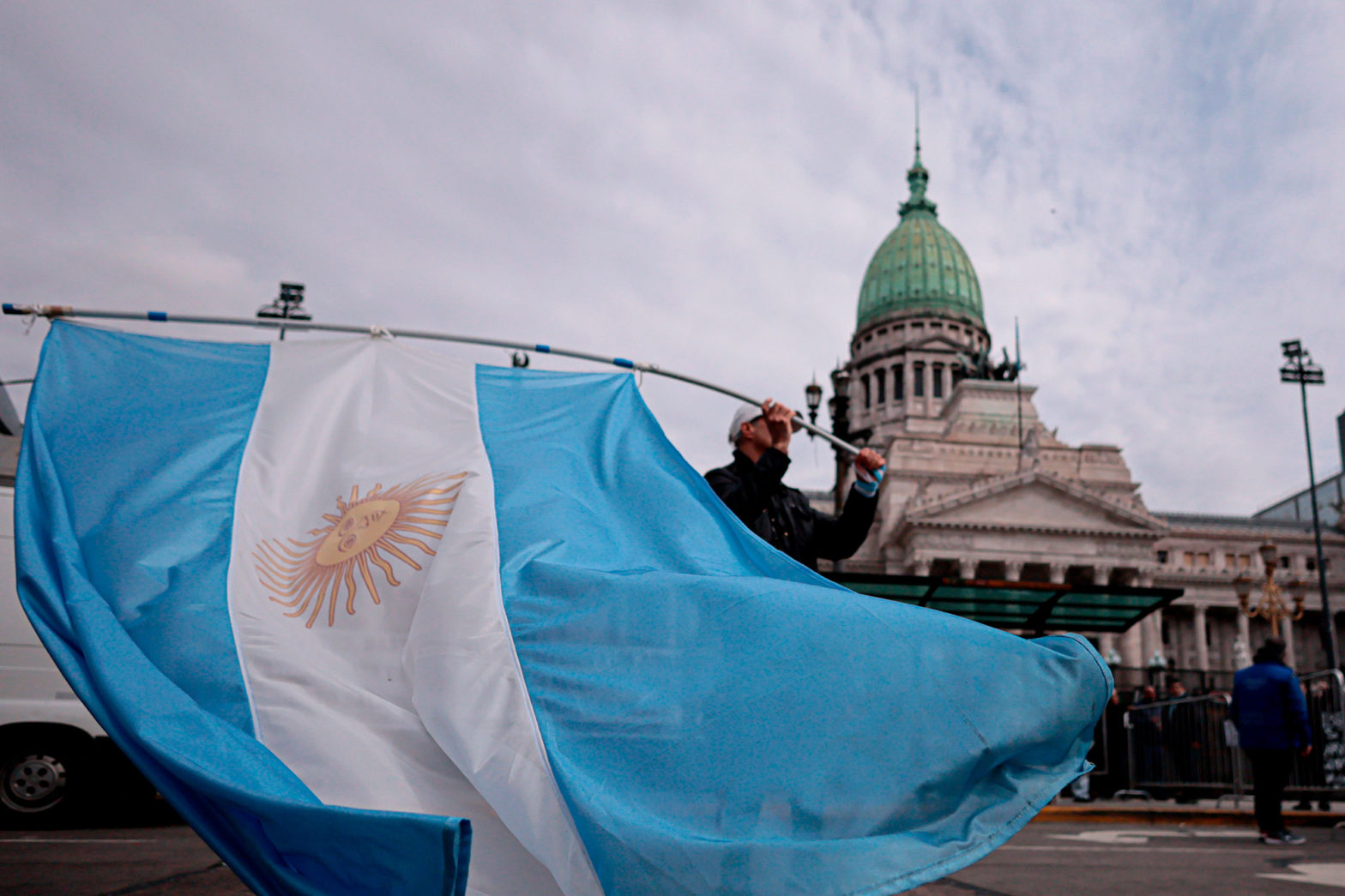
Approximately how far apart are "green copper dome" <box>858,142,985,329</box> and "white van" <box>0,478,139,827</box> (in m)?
76.5

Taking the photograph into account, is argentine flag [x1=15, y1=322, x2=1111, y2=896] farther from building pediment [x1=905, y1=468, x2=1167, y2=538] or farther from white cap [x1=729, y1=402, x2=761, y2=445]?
building pediment [x1=905, y1=468, x2=1167, y2=538]

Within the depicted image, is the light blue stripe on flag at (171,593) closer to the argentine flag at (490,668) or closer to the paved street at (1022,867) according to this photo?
the argentine flag at (490,668)

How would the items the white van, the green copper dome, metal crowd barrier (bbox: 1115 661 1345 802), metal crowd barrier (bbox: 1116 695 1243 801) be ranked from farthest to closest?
the green copper dome → metal crowd barrier (bbox: 1116 695 1243 801) → metal crowd barrier (bbox: 1115 661 1345 802) → the white van

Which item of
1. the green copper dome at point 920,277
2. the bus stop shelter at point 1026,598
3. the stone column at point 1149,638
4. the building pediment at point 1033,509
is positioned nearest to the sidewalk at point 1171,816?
the bus stop shelter at point 1026,598

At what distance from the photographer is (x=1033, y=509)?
4950 cm

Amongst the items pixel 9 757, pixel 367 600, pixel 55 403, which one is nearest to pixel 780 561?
pixel 367 600

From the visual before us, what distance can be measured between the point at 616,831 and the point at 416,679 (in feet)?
2.88

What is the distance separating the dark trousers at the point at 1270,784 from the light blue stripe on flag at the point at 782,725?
21.3 feet

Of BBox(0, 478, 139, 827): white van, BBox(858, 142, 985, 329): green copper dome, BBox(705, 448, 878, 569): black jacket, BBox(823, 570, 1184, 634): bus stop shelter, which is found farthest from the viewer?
BBox(858, 142, 985, 329): green copper dome

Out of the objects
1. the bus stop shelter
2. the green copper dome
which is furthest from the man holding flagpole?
the green copper dome

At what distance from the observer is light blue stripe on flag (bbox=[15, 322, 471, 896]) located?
7.69 ft

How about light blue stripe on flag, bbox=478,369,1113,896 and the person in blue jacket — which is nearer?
light blue stripe on flag, bbox=478,369,1113,896

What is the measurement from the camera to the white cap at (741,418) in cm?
466

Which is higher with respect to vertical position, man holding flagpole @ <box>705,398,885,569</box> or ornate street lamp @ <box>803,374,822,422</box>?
ornate street lamp @ <box>803,374,822,422</box>
